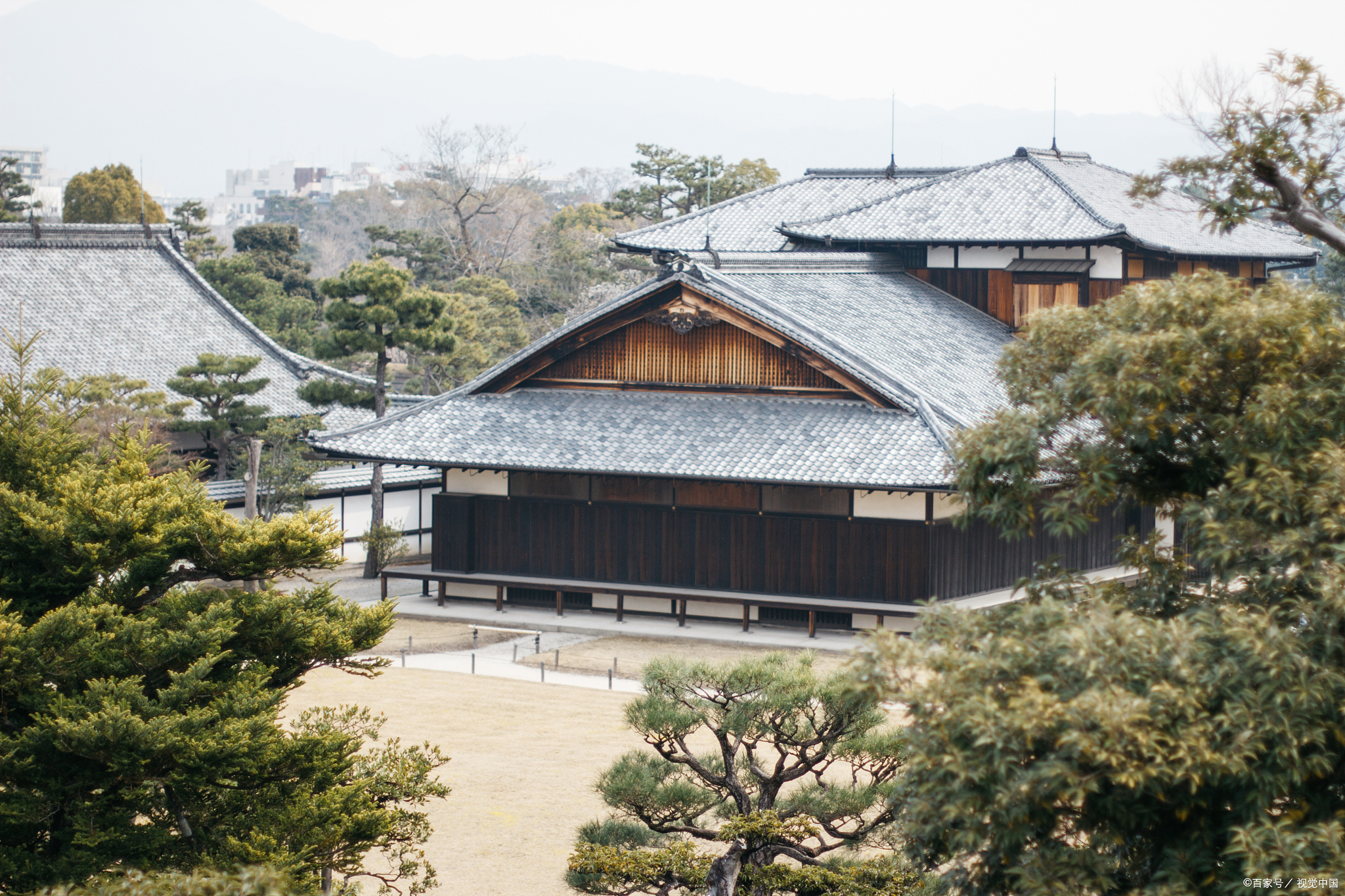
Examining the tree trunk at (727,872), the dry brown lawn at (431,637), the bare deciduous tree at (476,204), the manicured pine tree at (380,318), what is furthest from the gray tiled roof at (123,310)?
the bare deciduous tree at (476,204)

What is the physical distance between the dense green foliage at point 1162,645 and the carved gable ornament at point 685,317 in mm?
15910

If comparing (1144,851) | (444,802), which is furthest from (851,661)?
(444,802)

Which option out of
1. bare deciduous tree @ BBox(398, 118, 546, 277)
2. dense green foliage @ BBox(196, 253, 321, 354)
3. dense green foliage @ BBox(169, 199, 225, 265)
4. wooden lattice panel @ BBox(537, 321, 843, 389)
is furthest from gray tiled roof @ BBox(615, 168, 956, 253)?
dense green foliage @ BBox(169, 199, 225, 265)

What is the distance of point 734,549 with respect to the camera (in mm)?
Result: 21812

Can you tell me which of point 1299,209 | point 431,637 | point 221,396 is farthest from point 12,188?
point 1299,209

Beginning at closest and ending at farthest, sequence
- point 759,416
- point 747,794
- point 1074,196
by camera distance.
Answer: point 747,794 < point 759,416 < point 1074,196

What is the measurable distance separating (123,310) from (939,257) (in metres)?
18.4

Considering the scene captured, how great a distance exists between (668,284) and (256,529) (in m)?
14.5

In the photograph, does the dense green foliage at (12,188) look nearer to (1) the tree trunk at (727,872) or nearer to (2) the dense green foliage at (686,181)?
(2) the dense green foliage at (686,181)

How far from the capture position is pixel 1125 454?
6914 mm

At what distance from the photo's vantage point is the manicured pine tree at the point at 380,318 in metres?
25.7

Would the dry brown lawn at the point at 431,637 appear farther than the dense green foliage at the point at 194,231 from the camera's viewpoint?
No

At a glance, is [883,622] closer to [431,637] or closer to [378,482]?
[431,637]

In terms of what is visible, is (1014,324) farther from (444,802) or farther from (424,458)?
(444,802)
